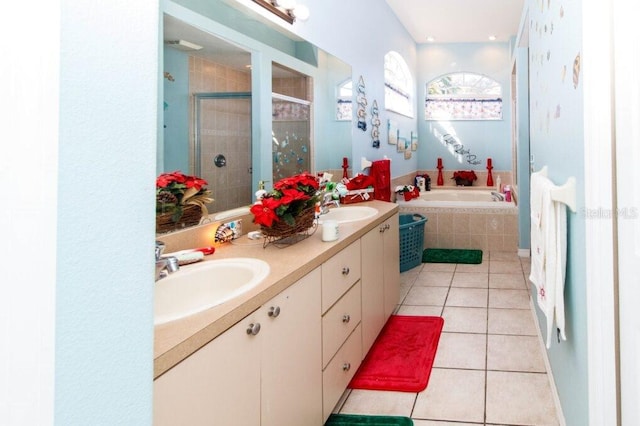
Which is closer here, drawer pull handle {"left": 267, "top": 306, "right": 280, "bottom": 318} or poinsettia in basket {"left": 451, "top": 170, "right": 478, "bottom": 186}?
drawer pull handle {"left": 267, "top": 306, "right": 280, "bottom": 318}

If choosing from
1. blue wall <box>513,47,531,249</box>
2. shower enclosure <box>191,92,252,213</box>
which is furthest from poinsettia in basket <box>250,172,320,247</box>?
blue wall <box>513,47,531,249</box>

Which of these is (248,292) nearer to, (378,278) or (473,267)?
(378,278)

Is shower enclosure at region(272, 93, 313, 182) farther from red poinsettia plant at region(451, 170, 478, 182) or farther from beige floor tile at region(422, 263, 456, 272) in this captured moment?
red poinsettia plant at region(451, 170, 478, 182)

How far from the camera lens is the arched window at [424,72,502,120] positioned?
659cm

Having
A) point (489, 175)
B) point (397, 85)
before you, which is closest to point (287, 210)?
point (397, 85)

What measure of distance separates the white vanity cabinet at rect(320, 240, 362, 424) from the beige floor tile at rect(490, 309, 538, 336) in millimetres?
1111

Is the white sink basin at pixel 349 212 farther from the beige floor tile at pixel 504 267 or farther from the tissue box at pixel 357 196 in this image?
the beige floor tile at pixel 504 267

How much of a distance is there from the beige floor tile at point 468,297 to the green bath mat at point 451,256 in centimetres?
92

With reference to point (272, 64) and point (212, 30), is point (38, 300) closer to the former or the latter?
point (212, 30)

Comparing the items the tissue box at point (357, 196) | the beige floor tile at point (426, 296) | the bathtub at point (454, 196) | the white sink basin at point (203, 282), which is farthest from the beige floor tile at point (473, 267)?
the white sink basin at point (203, 282)

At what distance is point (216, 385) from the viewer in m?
1.07

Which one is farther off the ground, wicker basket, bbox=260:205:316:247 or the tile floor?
wicker basket, bbox=260:205:316:247

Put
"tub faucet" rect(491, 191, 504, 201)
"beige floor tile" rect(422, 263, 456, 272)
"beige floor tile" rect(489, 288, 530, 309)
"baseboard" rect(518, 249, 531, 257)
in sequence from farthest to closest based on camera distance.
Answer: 1. "tub faucet" rect(491, 191, 504, 201)
2. "baseboard" rect(518, 249, 531, 257)
3. "beige floor tile" rect(422, 263, 456, 272)
4. "beige floor tile" rect(489, 288, 530, 309)

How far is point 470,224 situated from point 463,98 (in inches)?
91.4
